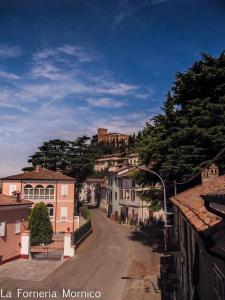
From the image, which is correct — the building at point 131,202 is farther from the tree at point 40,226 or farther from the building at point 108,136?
the building at point 108,136

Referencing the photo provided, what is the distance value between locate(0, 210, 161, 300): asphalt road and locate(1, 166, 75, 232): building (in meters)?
14.7

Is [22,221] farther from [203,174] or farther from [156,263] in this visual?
[203,174]

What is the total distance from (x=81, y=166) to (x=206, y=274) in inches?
2579

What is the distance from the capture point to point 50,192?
172 ft

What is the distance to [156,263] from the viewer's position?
28.0 meters

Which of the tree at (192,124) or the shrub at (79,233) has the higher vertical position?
the tree at (192,124)

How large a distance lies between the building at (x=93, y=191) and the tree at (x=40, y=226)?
47608 millimetres

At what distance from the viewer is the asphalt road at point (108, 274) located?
2017cm

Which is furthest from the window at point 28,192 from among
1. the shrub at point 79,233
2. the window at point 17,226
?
the window at point 17,226

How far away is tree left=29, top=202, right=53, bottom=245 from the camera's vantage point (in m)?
39.4

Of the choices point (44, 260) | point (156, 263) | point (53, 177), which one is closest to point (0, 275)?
point (44, 260)

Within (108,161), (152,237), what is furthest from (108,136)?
(152,237)

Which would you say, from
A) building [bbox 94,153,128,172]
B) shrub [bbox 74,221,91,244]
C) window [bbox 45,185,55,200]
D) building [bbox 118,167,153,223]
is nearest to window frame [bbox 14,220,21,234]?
shrub [bbox 74,221,91,244]

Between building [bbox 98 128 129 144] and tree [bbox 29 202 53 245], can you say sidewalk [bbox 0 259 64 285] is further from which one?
building [bbox 98 128 129 144]
